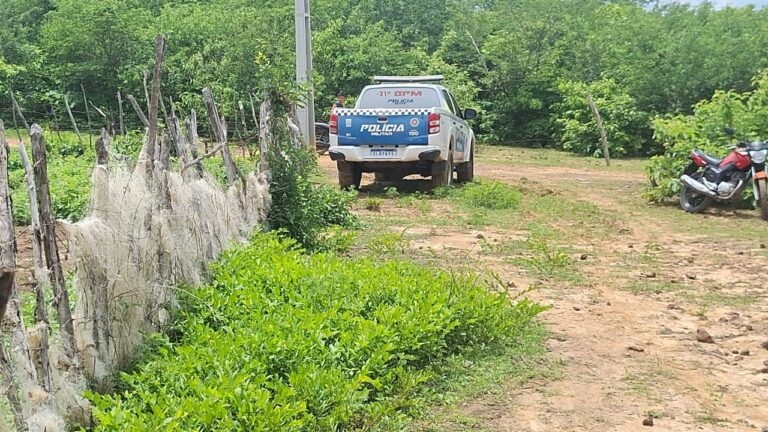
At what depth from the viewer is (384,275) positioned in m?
5.25

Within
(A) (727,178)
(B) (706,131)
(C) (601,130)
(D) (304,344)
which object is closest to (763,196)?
(A) (727,178)

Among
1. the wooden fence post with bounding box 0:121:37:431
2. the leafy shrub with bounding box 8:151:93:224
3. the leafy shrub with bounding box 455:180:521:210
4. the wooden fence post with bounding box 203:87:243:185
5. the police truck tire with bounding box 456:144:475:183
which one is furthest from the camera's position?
the police truck tire with bounding box 456:144:475:183

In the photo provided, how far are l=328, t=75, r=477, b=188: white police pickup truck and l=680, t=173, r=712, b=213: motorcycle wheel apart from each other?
3.29 m

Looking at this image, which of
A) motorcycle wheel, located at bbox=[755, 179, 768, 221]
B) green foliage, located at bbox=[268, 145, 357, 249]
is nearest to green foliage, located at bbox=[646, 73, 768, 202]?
motorcycle wheel, located at bbox=[755, 179, 768, 221]

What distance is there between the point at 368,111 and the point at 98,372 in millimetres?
7964

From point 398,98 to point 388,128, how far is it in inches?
44.0

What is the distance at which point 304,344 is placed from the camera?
3906mm

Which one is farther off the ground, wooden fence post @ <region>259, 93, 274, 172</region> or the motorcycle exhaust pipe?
wooden fence post @ <region>259, 93, 274, 172</region>

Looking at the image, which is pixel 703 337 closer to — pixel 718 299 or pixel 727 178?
pixel 718 299

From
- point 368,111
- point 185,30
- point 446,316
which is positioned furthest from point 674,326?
point 185,30

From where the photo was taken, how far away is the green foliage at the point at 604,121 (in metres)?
20.4

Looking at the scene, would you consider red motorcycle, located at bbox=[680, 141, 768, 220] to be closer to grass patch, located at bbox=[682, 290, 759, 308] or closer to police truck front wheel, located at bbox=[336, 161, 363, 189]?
grass patch, located at bbox=[682, 290, 759, 308]

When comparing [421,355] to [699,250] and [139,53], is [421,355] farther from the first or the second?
[139,53]

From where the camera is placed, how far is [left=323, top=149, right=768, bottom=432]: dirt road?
387cm
